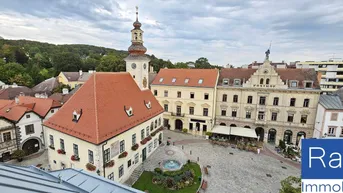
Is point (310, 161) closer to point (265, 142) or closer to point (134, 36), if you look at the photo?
point (134, 36)

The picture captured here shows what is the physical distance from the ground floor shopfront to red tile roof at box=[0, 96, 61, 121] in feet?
99.6

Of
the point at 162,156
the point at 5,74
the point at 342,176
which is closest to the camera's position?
the point at 342,176

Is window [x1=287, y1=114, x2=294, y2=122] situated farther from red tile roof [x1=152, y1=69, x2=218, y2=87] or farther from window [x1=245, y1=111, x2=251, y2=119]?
red tile roof [x1=152, y1=69, x2=218, y2=87]

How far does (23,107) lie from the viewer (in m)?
23.0

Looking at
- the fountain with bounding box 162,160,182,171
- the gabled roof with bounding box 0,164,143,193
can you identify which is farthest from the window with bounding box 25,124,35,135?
the gabled roof with bounding box 0,164,143,193

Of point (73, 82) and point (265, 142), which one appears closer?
point (265, 142)

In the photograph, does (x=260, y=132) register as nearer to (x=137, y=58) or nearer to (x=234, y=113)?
(x=234, y=113)

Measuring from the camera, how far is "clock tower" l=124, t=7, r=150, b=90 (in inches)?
993

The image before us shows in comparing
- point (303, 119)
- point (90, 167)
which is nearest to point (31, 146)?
point (90, 167)

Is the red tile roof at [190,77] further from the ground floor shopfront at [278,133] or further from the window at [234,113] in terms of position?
the ground floor shopfront at [278,133]

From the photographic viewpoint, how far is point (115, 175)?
1694 cm

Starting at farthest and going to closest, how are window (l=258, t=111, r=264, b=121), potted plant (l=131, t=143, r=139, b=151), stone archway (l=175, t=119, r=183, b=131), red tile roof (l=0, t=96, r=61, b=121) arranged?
stone archway (l=175, t=119, r=183, b=131) < window (l=258, t=111, r=264, b=121) < red tile roof (l=0, t=96, r=61, b=121) < potted plant (l=131, t=143, r=139, b=151)

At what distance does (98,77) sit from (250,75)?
24.9 metres

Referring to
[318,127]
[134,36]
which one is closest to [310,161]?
[134,36]
